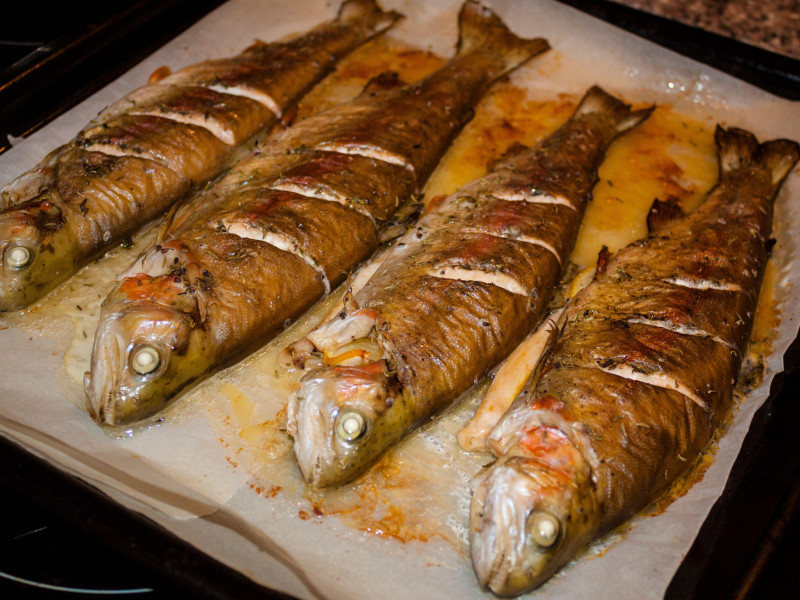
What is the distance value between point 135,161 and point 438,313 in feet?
7.06

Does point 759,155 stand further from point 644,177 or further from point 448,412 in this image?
point 448,412

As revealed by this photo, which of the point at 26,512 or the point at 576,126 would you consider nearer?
the point at 26,512

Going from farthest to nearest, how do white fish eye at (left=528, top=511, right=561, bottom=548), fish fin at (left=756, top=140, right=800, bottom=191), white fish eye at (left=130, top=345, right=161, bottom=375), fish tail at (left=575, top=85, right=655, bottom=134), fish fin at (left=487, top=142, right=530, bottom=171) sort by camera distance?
fish tail at (left=575, top=85, right=655, bottom=134) < fish fin at (left=756, top=140, right=800, bottom=191) < fish fin at (left=487, top=142, right=530, bottom=171) < white fish eye at (left=130, top=345, right=161, bottom=375) < white fish eye at (left=528, top=511, right=561, bottom=548)

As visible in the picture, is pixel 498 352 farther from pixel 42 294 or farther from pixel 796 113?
pixel 796 113

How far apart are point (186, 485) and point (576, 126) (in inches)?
142

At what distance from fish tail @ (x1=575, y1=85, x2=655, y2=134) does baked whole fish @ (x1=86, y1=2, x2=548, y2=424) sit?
0.83 metres

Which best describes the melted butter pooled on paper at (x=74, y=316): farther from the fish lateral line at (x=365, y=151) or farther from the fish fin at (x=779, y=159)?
the fish fin at (x=779, y=159)

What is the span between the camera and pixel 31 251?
13.0ft

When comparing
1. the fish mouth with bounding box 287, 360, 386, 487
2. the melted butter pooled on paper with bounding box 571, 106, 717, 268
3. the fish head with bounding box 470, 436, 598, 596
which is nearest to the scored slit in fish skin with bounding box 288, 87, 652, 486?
the fish mouth with bounding box 287, 360, 386, 487

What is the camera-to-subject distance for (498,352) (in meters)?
3.98

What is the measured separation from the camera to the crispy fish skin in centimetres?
312

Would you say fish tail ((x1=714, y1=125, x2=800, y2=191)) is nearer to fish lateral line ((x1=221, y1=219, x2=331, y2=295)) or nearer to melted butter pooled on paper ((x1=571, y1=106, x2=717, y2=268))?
melted butter pooled on paper ((x1=571, y1=106, x2=717, y2=268))

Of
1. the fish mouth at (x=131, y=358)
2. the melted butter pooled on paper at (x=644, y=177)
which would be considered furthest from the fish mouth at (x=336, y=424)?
the melted butter pooled on paper at (x=644, y=177)

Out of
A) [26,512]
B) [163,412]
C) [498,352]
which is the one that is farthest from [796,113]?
[26,512]
